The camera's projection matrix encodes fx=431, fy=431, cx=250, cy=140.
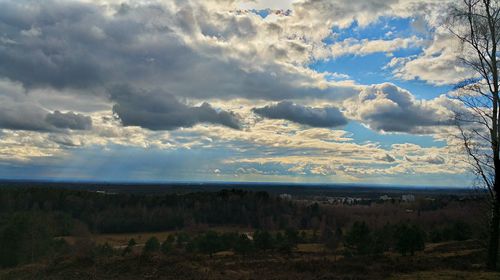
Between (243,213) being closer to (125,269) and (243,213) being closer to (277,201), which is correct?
(277,201)

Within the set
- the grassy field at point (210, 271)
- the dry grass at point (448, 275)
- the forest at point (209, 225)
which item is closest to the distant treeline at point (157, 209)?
the forest at point (209, 225)

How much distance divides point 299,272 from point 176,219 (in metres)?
108

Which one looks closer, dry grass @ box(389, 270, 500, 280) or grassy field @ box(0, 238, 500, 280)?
dry grass @ box(389, 270, 500, 280)

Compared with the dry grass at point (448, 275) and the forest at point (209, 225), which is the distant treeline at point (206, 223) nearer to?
the forest at point (209, 225)

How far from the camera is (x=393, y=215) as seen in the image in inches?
5330


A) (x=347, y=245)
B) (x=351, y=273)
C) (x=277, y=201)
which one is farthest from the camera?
(x=277, y=201)

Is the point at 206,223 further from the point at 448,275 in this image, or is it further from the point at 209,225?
the point at 448,275

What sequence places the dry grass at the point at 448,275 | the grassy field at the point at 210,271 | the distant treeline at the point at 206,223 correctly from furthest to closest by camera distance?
the distant treeline at the point at 206,223 → the grassy field at the point at 210,271 → the dry grass at the point at 448,275

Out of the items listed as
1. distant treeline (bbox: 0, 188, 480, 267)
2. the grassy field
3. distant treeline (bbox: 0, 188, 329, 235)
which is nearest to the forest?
distant treeline (bbox: 0, 188, 480, 267)

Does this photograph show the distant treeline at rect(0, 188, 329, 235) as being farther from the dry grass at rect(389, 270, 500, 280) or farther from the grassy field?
the dry grass at rect(389, 270, 500, 280)

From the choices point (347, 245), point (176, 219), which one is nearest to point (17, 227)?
point (347, 245)

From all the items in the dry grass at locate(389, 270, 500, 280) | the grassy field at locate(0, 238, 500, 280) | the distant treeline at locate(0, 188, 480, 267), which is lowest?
the distant treeline at locate(0, 188, 480, 267)

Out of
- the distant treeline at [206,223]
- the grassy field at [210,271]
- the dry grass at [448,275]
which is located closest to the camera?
the dry grass at [448,275]

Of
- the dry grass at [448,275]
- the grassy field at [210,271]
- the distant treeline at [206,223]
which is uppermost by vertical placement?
the dry grass at [448,275]
